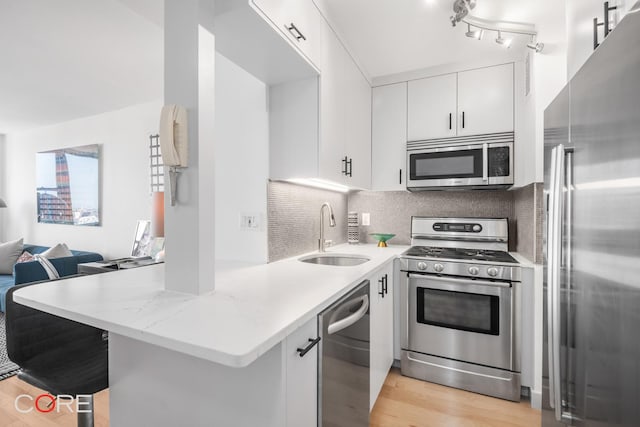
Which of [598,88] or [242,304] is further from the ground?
[598,88]

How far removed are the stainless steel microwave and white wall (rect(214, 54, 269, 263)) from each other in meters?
1.41

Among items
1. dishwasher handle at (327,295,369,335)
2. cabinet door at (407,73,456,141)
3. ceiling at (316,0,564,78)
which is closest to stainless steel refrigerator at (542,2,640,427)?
dishwasher handle at (327,295,369,335)

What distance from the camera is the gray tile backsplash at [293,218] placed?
181cm

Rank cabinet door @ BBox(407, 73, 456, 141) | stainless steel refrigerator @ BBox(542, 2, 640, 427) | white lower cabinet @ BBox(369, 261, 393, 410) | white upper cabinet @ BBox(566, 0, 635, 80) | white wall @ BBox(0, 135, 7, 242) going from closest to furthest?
stainless steel refrigerator @ BBox(542, 2, 640, 427), white upper cabinet @ BBox(566, 0, 635, 80), white lower cabinet @ BBox(369, 261, 393, 410), cabinet door @ BBox(407, 73, 456, 141), white wall @ BBox(0, 135, 7, 242)

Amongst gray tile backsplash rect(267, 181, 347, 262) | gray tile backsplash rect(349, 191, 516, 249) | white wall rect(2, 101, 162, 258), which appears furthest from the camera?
Result: white wall rect(2, 101, 162, 258)

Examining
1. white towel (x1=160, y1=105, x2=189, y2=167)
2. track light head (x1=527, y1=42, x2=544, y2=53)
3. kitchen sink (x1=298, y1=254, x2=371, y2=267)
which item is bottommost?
kitchen sink (x1=298, y1=254, x2=371, y2=267)

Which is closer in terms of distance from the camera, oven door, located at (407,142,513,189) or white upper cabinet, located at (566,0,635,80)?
white upper cabinet, located at (566,0,635,80)

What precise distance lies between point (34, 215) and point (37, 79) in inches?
109

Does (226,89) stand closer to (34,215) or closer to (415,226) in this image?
(415,226)

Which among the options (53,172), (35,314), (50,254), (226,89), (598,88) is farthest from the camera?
(53,172)

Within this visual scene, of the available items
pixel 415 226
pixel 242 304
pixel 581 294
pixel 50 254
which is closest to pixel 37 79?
pixel 50 254

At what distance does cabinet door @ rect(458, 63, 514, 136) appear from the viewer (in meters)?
2.30

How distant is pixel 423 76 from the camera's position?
2.55m

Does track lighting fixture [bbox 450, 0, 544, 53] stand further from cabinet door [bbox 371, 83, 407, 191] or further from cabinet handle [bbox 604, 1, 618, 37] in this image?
cabinet handle [bbox 604, 1, 618, 37]
